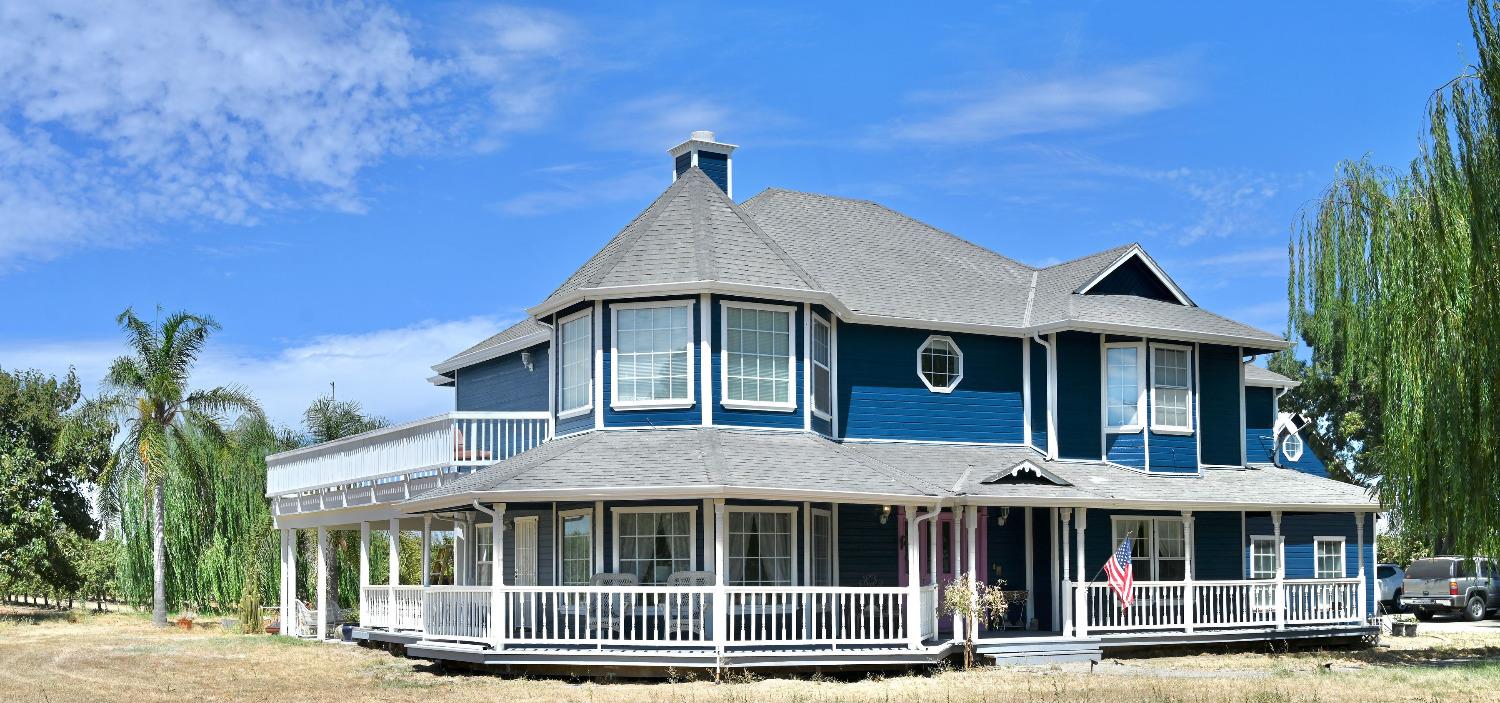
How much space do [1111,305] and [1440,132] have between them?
316 inches

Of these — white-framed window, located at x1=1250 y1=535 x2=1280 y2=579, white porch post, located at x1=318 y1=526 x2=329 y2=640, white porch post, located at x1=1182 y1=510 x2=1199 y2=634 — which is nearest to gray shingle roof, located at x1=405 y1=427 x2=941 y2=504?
white porch post, located at x1=1182 y1=510 x2=1199 y2=634

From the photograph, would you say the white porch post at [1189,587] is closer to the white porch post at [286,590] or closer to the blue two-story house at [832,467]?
the blue two-story house at [832,467]

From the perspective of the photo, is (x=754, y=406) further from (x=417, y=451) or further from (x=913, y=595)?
(x=417, y=451)

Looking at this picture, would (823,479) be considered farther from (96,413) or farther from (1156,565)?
(96,413)

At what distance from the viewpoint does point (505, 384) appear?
2980 cm

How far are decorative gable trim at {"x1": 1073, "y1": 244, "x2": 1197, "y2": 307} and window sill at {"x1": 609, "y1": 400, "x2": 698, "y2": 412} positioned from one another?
8.35 meters

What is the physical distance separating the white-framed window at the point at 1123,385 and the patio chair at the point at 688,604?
8.97m

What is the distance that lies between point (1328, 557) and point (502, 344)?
55.6ft

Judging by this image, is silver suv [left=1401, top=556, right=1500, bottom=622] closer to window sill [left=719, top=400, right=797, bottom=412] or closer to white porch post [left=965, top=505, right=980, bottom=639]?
white porch post [left=965, top=505, right=980, bottom=639]

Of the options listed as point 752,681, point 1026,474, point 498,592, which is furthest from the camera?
point 1026,474

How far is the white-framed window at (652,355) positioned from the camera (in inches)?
923

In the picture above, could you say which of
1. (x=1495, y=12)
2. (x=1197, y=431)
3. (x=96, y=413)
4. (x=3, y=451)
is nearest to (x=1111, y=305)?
(x=1197, y=431)

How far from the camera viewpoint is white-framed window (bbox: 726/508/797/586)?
2306 cm

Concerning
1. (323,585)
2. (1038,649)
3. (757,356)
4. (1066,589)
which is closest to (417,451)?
(757,356)
